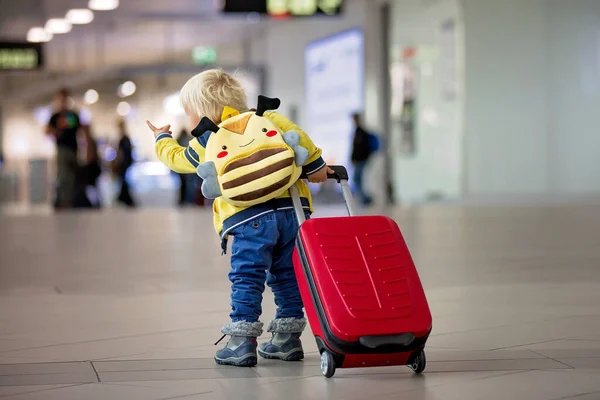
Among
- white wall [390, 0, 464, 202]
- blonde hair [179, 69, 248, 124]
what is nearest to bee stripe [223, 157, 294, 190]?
blonde hair [179, 69, 248, 124]

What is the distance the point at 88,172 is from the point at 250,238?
55.6 ft

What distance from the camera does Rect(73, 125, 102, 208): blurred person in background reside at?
1871 cm

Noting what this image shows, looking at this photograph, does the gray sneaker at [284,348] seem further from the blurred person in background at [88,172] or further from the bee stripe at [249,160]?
the blurred person in background at [88,172]

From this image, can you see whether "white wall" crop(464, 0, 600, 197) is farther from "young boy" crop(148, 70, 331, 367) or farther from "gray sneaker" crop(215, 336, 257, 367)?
"gray sneaker" crop(215, 336, 257, 367)

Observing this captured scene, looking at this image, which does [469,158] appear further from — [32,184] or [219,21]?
[32,184]

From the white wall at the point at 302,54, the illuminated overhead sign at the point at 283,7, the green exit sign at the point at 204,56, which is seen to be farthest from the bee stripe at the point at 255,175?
the green exit sign at the point at 204,56

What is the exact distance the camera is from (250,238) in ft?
11.4

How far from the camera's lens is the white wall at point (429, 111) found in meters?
19.7

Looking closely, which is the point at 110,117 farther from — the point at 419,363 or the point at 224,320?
the point at 419,363

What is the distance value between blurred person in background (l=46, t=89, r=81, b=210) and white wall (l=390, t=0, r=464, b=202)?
7.41 m

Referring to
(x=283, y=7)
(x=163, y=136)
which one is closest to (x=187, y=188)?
(x=283, y=7)

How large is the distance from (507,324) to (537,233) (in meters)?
5.95

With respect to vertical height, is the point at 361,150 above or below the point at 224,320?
above

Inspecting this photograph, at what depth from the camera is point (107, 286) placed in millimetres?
5996
